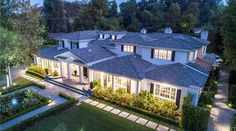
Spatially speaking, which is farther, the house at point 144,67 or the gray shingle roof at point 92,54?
the gray shingle roof at point 92,54

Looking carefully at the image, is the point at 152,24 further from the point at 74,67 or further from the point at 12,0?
the point at 12,0

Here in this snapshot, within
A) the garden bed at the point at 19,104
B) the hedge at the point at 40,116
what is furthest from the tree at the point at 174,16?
the garden bed at the point at 19,104


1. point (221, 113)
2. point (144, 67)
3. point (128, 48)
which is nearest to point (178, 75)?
point (144, 67)

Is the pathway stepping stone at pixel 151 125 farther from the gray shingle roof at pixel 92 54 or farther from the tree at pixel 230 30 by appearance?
→ the tree at pixel 230 30

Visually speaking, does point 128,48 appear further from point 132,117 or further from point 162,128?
point 162,128

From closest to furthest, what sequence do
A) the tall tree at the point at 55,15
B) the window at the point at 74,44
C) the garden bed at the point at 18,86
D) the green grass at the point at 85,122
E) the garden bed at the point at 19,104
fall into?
1. the green grass at the point at 85,122
2. the garden bed at the point at 19,104
3. the garden bed at the point at 18,86
4. the window at the point at 74,44
5. the tall tree at the point at 55,15

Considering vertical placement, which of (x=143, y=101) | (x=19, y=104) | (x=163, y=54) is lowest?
(x=19, y=104)

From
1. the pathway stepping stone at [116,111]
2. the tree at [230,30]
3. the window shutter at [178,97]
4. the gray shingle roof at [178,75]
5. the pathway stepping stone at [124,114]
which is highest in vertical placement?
the tree at [230,30]
